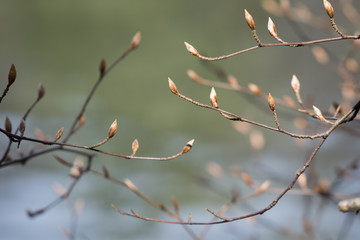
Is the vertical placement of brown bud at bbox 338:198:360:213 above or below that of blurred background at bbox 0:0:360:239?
above

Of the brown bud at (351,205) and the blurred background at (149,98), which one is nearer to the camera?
the brown bud at (351,205)

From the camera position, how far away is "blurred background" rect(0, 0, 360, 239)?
114 inches

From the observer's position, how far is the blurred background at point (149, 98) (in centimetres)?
289

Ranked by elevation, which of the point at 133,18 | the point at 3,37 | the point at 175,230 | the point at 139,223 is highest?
the point at 133,18

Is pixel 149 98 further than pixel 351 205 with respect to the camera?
Yes

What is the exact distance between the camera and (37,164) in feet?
10.7

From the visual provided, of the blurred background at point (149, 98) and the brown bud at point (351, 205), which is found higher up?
the brown bud at point (351, 205)

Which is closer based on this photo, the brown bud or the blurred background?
the brown bud

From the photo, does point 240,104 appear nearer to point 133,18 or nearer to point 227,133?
point 227,133

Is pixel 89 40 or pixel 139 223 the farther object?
pixel 89 40

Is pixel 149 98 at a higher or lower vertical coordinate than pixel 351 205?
lower

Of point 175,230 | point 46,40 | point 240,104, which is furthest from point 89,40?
point 175,230

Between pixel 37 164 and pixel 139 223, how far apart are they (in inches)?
39.6

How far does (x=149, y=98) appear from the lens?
4363 mm
